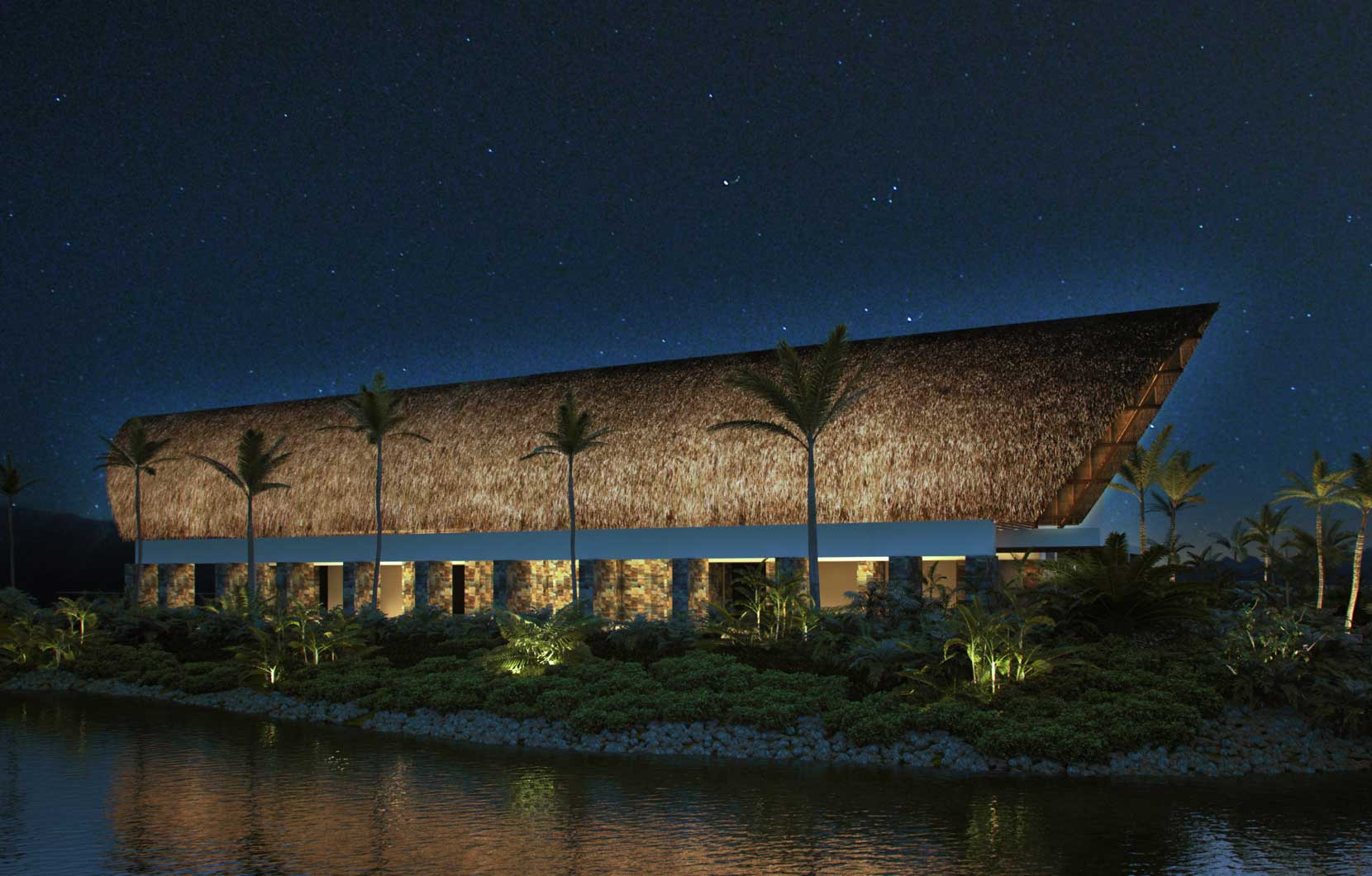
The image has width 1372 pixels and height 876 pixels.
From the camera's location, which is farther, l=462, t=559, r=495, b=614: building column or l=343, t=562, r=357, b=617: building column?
l=343, t=562, r=357, b=617: building column

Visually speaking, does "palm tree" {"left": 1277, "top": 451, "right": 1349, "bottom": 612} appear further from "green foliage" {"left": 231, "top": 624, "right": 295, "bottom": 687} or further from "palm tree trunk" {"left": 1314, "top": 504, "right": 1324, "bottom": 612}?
"green foliage" {"left": 231, "top": 624, "right": 295, "bottom": 687}

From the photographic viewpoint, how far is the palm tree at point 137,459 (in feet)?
128

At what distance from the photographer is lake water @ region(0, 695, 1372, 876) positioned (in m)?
9.31

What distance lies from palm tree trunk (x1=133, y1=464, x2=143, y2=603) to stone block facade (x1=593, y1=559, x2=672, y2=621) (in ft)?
58.6

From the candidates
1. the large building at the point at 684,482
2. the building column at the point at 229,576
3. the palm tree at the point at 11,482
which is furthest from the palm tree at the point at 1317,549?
the palm tree at the point at 11,482

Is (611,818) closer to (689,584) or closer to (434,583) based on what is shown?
(689,584)


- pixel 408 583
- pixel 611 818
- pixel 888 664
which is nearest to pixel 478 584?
pixel 408 583

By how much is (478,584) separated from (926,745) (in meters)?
23.1

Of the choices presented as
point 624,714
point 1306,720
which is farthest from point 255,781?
point 1306,720

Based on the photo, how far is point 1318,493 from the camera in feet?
113

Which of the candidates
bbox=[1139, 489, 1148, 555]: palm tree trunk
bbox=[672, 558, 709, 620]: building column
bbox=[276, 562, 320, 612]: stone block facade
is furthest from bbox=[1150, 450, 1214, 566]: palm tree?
bbox=[276, 562, 320, 612]: stone block facade

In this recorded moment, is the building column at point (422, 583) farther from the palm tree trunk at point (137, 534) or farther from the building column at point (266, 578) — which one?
the palm tree trunk at point (137, 534)

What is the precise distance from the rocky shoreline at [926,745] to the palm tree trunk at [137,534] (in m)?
26.7

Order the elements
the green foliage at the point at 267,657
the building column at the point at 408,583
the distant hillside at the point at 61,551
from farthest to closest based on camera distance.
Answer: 1. the distant hillside at the point at 61,551
2. the building column at the point at 408,583
3. the green foliage at the point at 267,657
